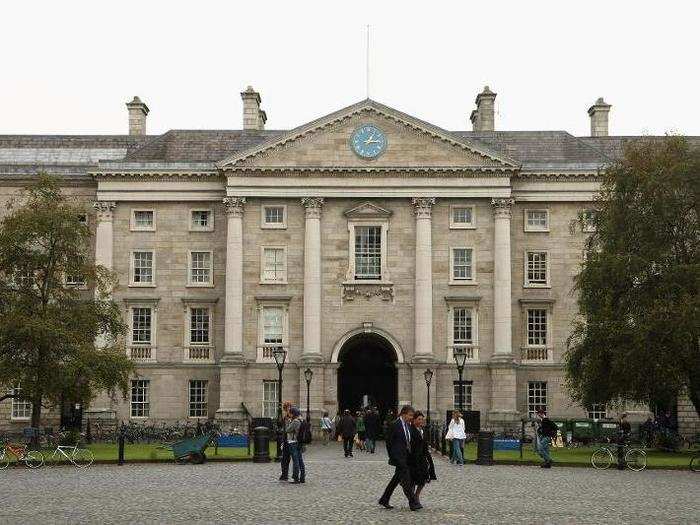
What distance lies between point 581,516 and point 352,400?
4242 centimetres

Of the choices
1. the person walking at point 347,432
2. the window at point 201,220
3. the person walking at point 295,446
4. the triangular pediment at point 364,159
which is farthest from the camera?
the window at point 201,220

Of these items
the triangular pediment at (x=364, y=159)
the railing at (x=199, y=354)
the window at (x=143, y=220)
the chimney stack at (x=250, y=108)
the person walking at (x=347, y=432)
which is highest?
the chimney stack at (x=250, y=108)

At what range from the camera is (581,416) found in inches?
2367

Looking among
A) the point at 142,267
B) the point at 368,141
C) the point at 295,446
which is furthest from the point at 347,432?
the point at 142,267

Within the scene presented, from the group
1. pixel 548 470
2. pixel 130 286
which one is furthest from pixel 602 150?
pixel 548 470

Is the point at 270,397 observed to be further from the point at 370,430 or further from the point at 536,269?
the point at 536,269

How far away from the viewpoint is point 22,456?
3659cm

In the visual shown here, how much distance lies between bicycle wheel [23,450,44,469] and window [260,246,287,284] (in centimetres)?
2424

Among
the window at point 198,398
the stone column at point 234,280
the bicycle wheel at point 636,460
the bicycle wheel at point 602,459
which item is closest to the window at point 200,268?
the stone column at point 234,280

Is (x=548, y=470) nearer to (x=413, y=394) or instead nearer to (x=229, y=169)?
(x=413, y=394)

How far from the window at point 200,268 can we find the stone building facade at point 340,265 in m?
0.06

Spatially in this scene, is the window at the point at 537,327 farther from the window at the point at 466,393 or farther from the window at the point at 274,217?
the window at the point at 274,217

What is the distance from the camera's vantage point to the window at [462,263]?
60.2 m

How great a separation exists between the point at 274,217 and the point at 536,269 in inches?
551
